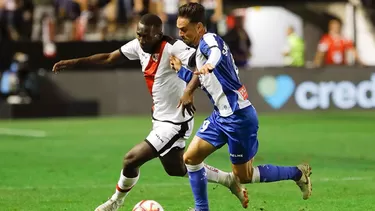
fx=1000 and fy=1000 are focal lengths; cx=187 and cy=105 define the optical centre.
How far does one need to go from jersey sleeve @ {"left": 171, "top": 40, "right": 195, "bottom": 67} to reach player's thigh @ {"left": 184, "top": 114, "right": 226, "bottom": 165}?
0.56 metres

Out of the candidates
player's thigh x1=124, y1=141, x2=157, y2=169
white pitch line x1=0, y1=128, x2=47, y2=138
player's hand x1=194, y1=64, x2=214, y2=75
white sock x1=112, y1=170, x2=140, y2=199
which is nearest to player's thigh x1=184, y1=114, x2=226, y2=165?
player's thigh x1=124, y1=141, x2=157, y2=169

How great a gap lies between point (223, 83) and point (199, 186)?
944 mm

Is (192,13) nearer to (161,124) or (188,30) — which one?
(188,30)

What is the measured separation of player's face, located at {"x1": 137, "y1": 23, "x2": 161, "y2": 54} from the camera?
909 cm

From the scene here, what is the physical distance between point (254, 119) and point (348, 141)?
8881 mm

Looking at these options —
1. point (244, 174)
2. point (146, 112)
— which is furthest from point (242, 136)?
point (146, 112)

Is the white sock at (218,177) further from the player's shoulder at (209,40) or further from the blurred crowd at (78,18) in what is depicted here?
the blurred crowd at (78,18)

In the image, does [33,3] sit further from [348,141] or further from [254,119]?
[254,119]

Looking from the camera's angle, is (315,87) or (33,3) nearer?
(315,87)

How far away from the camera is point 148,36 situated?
9133 millimetres

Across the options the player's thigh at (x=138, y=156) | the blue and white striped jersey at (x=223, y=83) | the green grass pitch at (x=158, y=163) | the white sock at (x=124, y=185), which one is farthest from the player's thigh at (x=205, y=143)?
the green grass pitch at (x=158, y=163)

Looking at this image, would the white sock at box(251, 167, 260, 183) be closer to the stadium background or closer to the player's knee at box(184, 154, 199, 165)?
the player's knee at box(184, 154, 199, 165)

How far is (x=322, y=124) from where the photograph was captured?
2092 cm

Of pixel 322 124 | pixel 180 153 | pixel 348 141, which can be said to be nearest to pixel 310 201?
pixel 180 153
